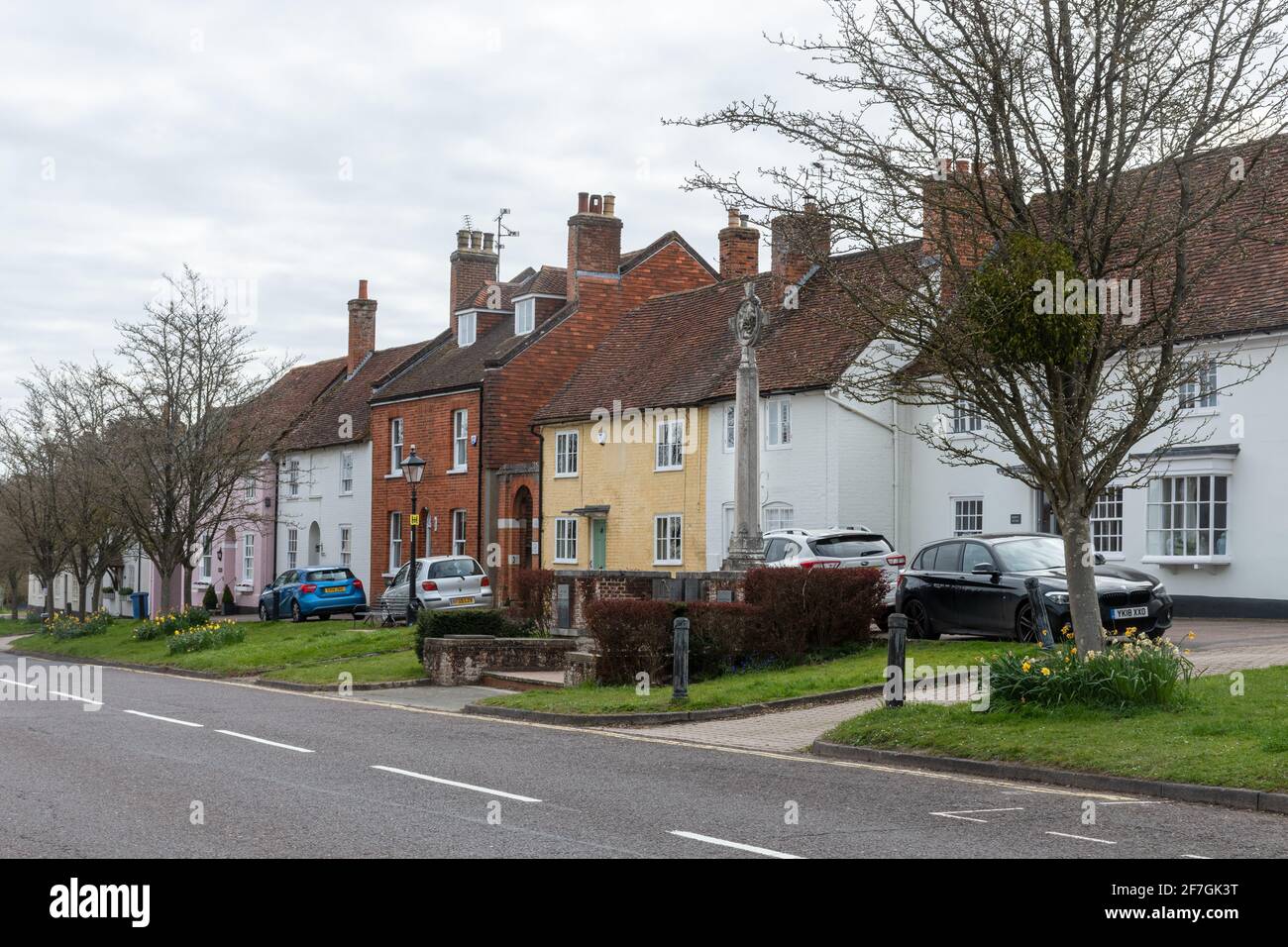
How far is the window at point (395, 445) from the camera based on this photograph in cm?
5003

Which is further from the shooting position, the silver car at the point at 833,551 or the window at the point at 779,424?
the window at the point at 779,424

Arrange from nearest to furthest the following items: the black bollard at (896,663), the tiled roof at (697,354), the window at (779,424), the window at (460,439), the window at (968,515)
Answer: the black bollard at (896,663), the window at (968,515), the tiled roof at (697,354), the window at (779,424), the window at (460,439)

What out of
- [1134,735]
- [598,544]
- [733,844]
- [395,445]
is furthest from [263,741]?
[395,445]

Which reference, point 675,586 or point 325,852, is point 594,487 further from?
point 325,852

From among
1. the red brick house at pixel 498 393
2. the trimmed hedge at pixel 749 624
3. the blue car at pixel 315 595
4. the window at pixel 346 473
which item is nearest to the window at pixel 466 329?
the red brick house at pixel 498 393

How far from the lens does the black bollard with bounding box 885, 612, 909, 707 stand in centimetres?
1502

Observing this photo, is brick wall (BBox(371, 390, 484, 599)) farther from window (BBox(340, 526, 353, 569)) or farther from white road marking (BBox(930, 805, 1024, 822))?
white road marking (BBox(930, 805, 1024, 822))

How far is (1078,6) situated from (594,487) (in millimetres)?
28808

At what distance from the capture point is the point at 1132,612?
1878cm

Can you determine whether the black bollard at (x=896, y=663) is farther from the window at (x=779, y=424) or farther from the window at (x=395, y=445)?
the window at (x=395, y=445)

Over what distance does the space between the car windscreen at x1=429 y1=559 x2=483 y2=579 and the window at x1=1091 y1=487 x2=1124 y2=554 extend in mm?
14206

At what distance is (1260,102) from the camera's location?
43.3 ft

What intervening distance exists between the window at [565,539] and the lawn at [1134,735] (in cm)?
2785

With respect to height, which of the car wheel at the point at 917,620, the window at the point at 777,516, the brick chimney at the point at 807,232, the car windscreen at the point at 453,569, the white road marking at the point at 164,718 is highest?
the brick chimney at the point at 807,232
